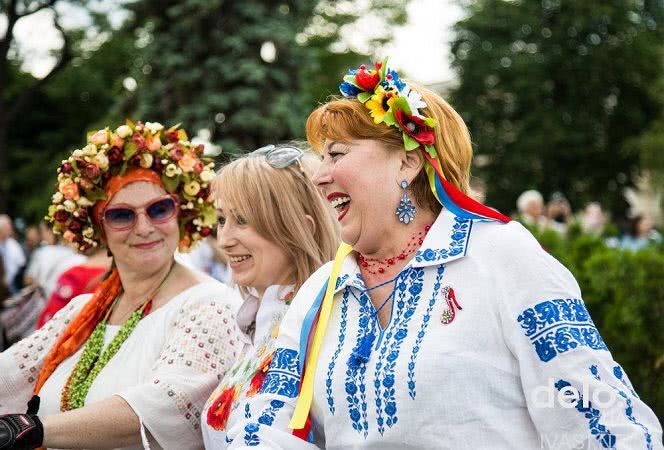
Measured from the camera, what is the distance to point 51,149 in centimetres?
3266

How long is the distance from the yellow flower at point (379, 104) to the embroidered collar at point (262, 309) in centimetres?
108

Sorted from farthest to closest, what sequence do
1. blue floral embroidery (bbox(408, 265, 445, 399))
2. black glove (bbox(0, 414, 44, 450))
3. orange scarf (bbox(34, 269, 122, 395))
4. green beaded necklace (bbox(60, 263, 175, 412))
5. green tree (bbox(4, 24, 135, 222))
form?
green tree (bbox(4, 24, 135, 222))
orange scarf (bbox(34, 269, 122, 395))
green beaded necklace (bbox(60, 263, 175, 412))
black glove (bbox(0, 414, 44, 450))
blue floral embroidery (bbox(408, 265, 445, 399))

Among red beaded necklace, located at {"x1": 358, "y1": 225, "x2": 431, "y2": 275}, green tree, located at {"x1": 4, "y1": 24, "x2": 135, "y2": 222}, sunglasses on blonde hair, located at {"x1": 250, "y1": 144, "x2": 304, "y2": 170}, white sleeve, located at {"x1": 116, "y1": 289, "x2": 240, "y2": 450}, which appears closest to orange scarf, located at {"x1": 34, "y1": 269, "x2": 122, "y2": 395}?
white sleeve, located at {"x1": 116, "y1": 289, "x2": 240, "y2": 450}

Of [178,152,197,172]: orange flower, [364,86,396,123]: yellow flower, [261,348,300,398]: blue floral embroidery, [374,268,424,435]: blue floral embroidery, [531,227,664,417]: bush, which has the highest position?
[364,86,396,123]: yellow flower

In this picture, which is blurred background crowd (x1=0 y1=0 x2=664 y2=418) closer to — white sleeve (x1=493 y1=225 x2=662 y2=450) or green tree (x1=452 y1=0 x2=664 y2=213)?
green tree (x1=452 y1=0 x2=664 y2=213)

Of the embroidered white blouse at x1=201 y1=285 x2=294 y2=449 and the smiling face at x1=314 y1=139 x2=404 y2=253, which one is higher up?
the smiling face at x1=314 y1=139 x2=404 y2=253

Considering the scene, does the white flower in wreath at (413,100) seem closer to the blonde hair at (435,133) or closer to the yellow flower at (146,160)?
the blonde hair at (435,133)

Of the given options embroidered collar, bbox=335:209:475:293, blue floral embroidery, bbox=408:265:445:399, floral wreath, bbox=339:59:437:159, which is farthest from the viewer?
floral wreath, bbox=339:59:437:159

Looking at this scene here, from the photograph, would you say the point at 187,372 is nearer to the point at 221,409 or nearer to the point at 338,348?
the point at 221,409

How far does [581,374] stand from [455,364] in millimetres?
336

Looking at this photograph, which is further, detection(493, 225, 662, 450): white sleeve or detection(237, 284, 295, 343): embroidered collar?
detection(237, 284, 295, 343): embroidered collar

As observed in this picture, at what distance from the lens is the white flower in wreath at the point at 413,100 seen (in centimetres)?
269

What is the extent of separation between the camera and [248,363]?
3408 mm

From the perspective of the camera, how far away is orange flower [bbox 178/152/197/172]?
165 inches
